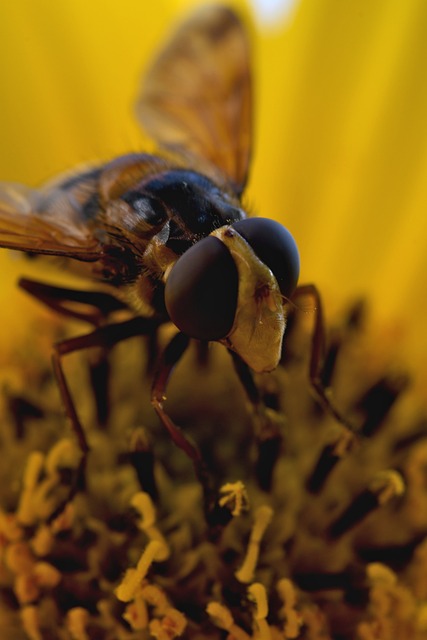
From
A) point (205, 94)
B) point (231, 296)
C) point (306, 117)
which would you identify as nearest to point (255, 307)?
point (231, 296)

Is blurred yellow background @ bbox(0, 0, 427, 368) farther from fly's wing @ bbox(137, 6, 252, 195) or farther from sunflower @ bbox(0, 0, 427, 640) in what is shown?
fly's wing @ bbox(137, 6, 252, 195)

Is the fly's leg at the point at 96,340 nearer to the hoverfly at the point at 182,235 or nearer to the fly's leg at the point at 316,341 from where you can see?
the hoverfly at the point at 182,235

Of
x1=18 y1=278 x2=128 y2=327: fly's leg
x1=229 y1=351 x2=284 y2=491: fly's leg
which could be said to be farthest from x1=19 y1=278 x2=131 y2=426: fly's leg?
x1=229 y1=351 x2=284 y2=491: fly's leg

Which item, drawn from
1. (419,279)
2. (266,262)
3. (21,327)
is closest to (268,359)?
(266,262)

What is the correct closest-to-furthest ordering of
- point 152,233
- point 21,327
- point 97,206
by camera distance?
point 152,233 < point 97,206 < point 21,327

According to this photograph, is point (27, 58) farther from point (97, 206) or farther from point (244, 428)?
point (244, 428)

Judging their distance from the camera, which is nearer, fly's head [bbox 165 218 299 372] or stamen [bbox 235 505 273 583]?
fly's head [bbox 165 218 299 372]

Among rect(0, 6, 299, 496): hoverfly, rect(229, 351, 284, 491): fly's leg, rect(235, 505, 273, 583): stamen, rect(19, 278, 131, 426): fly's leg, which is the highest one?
rect(0, 6, 299, 496): hoverfly
